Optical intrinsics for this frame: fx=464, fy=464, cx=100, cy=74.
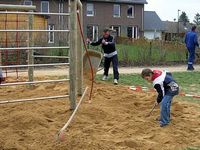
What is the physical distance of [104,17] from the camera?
54844mm

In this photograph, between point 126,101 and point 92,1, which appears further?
point 92,1

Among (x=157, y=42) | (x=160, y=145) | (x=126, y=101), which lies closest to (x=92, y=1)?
(x=157, y=42)

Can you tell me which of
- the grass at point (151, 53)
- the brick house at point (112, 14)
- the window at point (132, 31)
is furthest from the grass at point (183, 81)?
the window at point (132, 31)

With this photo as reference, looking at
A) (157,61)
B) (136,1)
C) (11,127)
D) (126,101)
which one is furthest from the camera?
(136,1)

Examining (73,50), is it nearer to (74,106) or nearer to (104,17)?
(74,106)

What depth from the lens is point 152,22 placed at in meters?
70.4

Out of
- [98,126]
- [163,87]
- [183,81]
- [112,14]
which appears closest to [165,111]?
[163,87]

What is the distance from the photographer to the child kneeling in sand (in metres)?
7.92

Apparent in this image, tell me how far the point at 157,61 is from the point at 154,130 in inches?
640

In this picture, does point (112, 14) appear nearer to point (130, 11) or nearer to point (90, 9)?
point (130, 11)

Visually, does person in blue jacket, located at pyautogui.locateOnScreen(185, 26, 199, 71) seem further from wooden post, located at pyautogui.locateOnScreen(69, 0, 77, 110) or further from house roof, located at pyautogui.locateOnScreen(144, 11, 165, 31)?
house roof, located at pyautogui.locateOnScreen(144, 11, 165, 31)

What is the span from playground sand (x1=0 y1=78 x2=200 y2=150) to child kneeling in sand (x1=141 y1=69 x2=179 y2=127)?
0.21 meters

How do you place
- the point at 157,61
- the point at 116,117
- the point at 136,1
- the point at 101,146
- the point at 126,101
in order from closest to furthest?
the point at 101,146 → the point at 116,117 → the point at 126,101 → the point at 157,61 → the point at 136,1

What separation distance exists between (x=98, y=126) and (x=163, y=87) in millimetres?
1357
